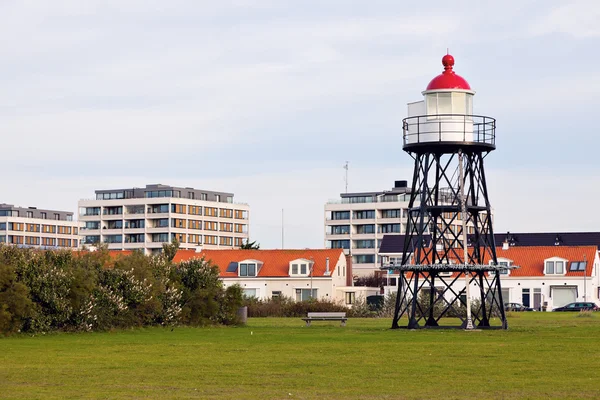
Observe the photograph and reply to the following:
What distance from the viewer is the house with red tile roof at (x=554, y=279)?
104875 mm

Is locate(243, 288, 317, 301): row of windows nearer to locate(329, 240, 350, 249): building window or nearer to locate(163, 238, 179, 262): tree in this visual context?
locate(163, 238, 179, 262): tree

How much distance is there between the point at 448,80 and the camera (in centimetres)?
4972

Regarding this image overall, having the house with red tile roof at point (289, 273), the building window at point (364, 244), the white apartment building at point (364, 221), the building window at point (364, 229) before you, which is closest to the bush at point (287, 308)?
the house with red tile roof at point (289, 273)

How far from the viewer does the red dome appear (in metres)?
49.6

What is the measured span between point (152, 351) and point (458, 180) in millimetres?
18975

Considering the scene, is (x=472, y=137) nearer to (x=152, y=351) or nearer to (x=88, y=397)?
(x=152, y=351)

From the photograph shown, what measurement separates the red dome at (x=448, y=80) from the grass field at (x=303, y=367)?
11.6 m

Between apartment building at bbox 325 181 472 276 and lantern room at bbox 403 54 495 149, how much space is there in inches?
5194

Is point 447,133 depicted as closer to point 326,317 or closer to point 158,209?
point 326,317

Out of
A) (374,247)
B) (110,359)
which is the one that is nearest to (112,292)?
(110,359)

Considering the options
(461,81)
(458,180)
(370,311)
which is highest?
(461,81)

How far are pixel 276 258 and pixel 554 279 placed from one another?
2591 cm

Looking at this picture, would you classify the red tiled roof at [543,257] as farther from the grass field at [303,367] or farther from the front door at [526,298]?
the grass field at [303,367]

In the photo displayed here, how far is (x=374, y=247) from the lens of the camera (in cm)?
18562
